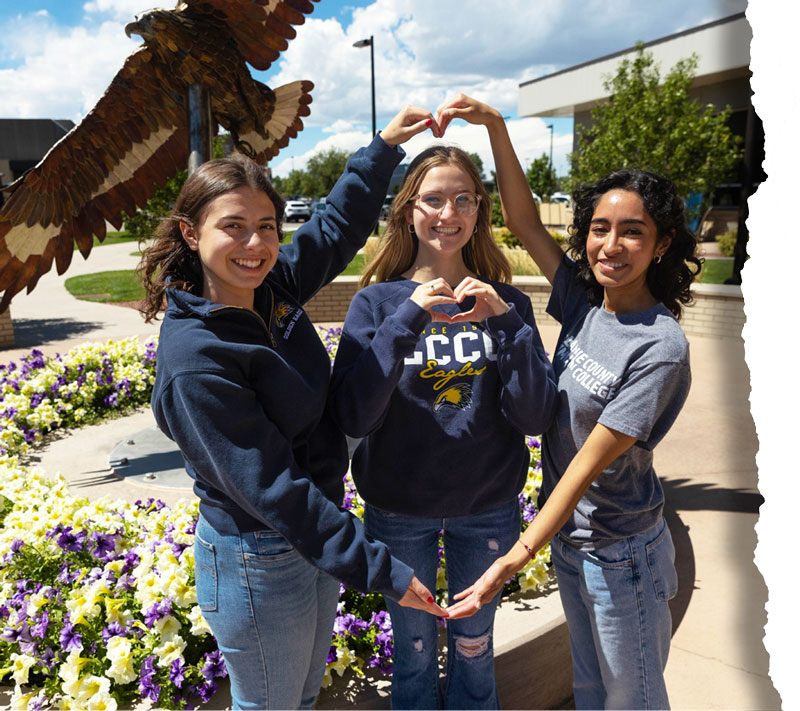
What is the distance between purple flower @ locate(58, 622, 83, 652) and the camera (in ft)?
7.25

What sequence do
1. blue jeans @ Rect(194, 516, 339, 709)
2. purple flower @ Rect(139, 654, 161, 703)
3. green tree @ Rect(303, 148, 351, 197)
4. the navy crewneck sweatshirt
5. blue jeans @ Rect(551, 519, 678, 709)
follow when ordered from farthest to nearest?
green tree @ Rect(303, 148, 351, 197)
purple flower @ Rect(139, 654, 161, 703)
the navy crewneck sweatshirt
blue jeans @ Rect(551, 519, 678, 709)
blue jeans @ Rect(194, 516, 339, 709)

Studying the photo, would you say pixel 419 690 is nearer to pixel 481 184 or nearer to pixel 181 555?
pixel 181 555

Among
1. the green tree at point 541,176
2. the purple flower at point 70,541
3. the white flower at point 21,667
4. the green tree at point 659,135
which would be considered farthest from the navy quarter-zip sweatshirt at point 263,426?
the green tree at point 541,176

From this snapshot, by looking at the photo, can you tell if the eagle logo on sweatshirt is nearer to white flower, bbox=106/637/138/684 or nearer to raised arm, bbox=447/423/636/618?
raised arm, bbox=447/423/636/618

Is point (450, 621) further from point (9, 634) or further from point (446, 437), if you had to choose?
point (9, 634)

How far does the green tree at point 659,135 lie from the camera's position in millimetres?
16797

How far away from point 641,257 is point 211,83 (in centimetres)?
220

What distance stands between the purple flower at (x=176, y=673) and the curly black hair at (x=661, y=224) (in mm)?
1751

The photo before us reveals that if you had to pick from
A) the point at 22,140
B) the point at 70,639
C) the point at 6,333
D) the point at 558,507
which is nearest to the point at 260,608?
the point at 558,507

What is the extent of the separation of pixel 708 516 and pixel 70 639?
11.1 feet

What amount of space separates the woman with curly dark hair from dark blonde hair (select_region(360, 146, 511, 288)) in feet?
1.22

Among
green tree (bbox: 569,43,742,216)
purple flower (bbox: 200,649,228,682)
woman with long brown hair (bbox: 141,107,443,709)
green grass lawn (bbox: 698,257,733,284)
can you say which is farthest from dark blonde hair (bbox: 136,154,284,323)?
green tree (bbox: 569,43,742,216)

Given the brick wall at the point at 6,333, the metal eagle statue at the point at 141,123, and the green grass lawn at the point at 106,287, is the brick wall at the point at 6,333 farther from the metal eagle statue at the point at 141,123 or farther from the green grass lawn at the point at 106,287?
the metal eagle statue at the point at 141,123

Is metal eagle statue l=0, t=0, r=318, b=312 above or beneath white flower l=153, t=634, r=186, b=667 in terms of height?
above
